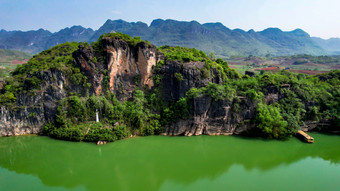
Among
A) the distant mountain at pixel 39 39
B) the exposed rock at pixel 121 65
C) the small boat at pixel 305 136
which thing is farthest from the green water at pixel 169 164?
the distant mountain at pixel 39 39

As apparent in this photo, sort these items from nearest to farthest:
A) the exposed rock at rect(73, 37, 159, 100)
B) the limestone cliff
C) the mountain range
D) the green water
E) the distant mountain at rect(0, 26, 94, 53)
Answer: the green water
the limestone cliff
the exposed rock at rect(73, 37, 159, 100)
the mountain range
the distant mountain at rect(0, 26, 94, 53)

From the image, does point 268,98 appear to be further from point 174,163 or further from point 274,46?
point 274,46

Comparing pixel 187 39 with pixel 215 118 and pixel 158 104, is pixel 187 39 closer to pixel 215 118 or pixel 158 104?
pixel 158 104

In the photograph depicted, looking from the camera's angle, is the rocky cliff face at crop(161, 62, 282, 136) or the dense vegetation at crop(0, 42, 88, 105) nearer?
the dense vegetation at crop(0, 42, 88, 105)

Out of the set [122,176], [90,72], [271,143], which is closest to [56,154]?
[122,176]

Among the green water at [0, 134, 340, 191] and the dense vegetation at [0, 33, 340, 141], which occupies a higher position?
the dense vegetation at [0, 33, 340, 141]

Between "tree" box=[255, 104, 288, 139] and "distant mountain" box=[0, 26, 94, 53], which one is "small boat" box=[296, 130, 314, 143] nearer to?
"tree" box=[255, 104, 288, 139]

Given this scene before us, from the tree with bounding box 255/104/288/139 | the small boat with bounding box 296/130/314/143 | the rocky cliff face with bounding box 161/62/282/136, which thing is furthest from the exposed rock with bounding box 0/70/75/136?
the small boat with bounding box 296/130/314/143
